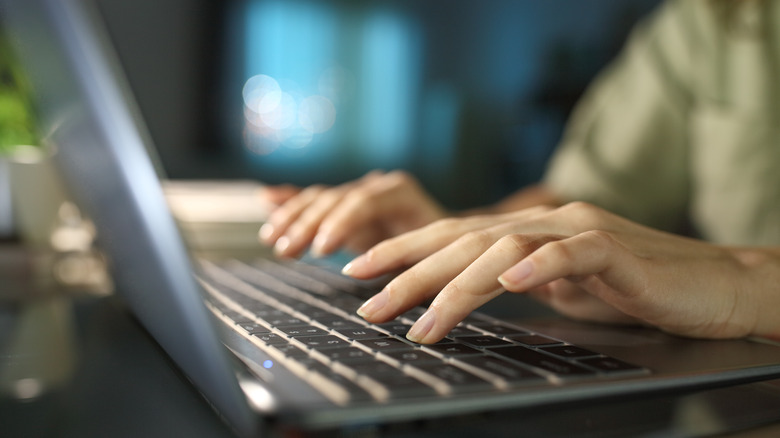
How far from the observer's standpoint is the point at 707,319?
37 cm

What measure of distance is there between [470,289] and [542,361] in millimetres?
58

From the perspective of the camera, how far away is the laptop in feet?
0.71

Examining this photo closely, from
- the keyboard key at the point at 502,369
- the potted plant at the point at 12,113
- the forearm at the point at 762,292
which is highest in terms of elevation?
the potted plant at the point at 12,113

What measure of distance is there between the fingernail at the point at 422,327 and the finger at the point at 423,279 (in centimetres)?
3

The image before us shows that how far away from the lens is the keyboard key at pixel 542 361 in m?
0.26

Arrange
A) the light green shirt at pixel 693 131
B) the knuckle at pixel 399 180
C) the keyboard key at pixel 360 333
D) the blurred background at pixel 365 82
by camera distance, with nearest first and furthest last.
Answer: the keyboard key at pixel 360 333, the knuckle at pixel 399 180, the light green shirt at pixel 693 131, the blurred background at pixel 365 82

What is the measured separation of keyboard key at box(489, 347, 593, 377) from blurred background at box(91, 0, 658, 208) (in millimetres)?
2795

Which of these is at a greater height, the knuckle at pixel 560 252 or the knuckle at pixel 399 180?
the knuckle at pixel 399 180

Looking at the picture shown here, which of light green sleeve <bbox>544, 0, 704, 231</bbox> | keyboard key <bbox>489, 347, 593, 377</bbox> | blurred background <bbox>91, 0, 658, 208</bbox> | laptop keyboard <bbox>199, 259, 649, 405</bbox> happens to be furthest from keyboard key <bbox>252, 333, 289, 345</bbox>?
blurred background <bbox>91, 0, 658, 208</bbox>

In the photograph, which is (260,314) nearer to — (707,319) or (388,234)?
(707,319)

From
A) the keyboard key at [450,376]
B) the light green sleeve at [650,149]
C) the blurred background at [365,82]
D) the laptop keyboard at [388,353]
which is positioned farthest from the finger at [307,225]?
the blurred background at [365,82]

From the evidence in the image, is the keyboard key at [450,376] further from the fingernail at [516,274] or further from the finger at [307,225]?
the finger at [307,225]

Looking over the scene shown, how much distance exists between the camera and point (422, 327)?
1.02 ft

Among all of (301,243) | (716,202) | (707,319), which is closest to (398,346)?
(707,319)
